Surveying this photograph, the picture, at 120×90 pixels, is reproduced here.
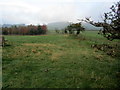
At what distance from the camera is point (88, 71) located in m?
7.89

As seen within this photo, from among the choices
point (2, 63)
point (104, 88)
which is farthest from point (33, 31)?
point (104, 88)

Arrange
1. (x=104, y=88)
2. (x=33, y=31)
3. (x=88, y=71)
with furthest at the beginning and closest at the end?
(x=33, y=31), (x=88, y=71), (x=104, y=88)

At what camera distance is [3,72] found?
7.49 metres

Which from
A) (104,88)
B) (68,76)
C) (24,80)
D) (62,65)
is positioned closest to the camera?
(104,88)

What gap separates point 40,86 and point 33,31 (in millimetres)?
54690

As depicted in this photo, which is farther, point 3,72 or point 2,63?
point 2,63

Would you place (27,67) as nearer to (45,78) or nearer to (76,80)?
(45,78)

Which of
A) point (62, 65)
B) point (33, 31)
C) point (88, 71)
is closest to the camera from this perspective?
point (88, 71)

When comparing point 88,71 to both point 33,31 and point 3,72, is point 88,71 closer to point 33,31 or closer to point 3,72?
point 3,72

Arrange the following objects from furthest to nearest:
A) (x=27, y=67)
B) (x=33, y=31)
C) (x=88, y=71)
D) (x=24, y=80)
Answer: (x=33, y=31)
(x=27, y=67)
(x=88, y=71)
(x=24, y=80)

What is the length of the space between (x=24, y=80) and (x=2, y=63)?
3174 mm

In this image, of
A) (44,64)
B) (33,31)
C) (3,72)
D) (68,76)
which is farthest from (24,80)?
(33,31)

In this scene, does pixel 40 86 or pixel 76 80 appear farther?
pixel 76 80

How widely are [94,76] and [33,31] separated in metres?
54.1
